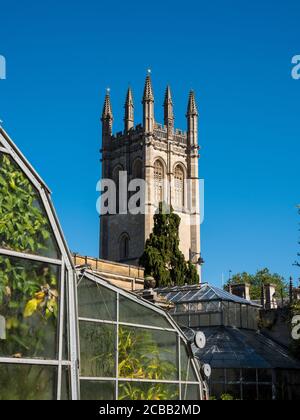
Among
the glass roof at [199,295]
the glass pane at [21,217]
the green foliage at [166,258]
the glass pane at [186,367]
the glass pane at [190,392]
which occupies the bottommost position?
the glass pane at [190,392]

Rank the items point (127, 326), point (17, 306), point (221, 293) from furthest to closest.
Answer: point (221, 293), point (127, 326), point (17, 306)

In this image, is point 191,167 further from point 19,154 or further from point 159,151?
point 19,154

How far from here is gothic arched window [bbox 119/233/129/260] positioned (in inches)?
4050

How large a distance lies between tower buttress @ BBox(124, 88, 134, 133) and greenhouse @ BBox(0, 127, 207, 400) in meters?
92.9

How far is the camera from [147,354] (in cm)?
1688

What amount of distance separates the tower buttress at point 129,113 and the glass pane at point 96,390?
94324mm

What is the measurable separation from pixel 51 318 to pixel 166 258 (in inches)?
2429

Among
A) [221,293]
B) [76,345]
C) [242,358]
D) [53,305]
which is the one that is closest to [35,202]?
[53,305]

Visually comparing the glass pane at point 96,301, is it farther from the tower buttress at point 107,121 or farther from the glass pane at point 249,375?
the tower buttress at point 107,121

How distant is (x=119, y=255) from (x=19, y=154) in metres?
90.6

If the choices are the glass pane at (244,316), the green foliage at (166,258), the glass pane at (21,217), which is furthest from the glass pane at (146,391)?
the green foliage at (166,258)

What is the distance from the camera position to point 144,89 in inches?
4151

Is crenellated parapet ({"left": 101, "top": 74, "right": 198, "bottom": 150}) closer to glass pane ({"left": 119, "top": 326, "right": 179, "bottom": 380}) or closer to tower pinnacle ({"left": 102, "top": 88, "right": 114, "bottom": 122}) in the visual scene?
tower pinnacle ({"left": 102, "top": 88, "right": 114, "bottom": 122})

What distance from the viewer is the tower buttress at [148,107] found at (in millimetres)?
104062
